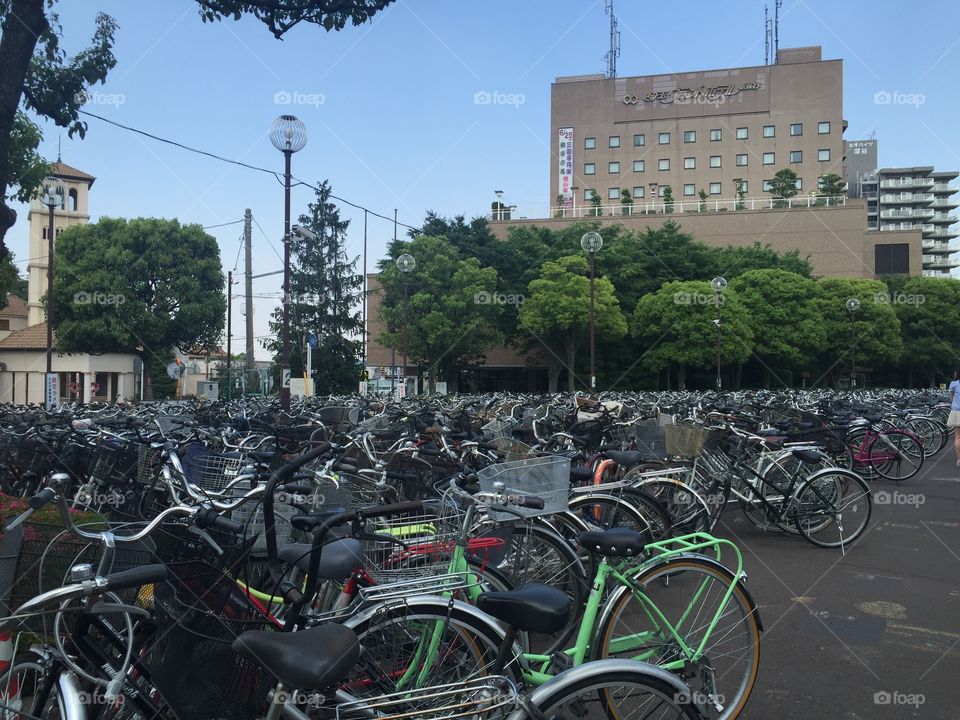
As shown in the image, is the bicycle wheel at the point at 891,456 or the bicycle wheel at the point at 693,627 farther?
the bicycle wheel at the point at 891,456

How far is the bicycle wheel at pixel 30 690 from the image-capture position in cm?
185

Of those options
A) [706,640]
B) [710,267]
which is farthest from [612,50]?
[706,640]

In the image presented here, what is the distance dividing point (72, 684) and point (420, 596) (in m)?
1.03

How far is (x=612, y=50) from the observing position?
67.9 metres

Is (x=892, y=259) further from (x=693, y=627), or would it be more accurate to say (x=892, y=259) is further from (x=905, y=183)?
(x=693, y=627)

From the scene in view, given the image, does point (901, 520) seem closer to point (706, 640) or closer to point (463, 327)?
point (706, 640)

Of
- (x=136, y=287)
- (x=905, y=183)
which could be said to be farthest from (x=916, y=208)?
(x=136, y=287)

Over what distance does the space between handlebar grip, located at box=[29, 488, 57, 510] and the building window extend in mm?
61983

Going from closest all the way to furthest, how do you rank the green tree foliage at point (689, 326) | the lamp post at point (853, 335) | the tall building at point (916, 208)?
1. the lamp post at point (853, 335)
2. the green tree foliage at point (689, 326)
3. the tall building at point (916, 208)

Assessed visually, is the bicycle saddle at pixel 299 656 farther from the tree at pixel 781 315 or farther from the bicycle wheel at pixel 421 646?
the tree at pixel 781 315

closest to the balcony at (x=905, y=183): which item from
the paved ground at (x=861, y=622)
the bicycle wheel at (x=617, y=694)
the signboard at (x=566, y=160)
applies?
the signboard at (x=566, y=160)

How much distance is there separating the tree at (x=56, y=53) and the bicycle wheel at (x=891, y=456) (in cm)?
857

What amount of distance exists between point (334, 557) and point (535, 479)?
104cm

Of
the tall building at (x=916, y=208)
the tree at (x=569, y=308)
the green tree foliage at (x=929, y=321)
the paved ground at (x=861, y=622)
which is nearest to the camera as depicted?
the paved ground at (x=861, y=622)
